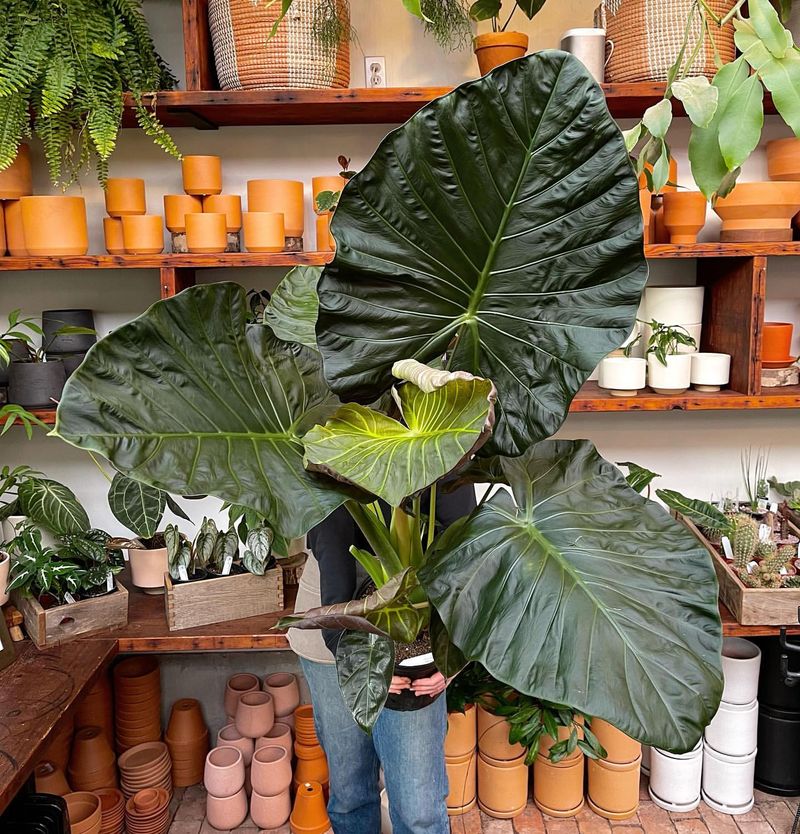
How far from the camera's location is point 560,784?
7.49ft

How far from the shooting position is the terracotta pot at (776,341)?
7.24 ft

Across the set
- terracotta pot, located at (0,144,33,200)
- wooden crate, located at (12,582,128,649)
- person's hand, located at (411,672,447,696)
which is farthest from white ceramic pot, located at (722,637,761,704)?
terracotta pot, located at (0,144,33,200)

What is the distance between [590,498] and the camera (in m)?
0.86

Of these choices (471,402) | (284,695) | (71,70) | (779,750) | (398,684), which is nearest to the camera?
(471,402)

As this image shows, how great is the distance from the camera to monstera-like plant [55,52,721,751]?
697 mm

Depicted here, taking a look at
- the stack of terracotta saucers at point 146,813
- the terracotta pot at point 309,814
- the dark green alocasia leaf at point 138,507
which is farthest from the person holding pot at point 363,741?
the stack of terracotta saucers at point 146,813

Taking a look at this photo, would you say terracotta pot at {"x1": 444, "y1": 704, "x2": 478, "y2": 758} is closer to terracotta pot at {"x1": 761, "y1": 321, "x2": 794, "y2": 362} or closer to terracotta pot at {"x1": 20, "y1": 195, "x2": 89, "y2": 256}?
terracotta pot at {"x1": 761, "y1": 321, "x2": 794, "y2": 362}

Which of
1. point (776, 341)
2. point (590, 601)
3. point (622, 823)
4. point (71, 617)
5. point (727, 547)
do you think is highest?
point (776, 341)

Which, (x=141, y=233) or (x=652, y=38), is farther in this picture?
(x=141, y=233)

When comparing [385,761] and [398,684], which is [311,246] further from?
[398,684]

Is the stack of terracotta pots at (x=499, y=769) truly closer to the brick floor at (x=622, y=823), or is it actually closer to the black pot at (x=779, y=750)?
the brick floor at (x=622, y=823)

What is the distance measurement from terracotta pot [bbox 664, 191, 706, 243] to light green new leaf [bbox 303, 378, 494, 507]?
1.54 metres

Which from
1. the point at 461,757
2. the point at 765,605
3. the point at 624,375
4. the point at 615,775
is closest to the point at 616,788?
the point at 615,775

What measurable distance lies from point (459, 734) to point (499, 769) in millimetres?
150
